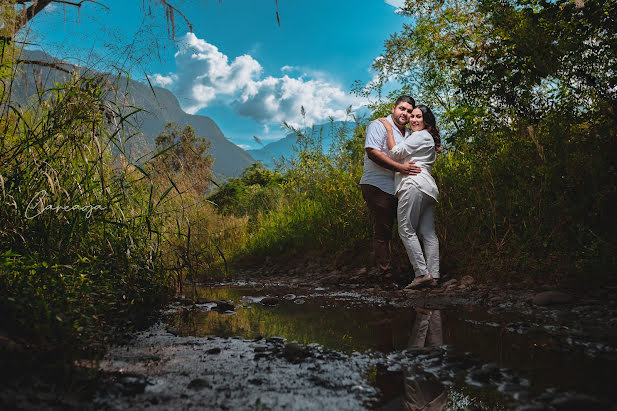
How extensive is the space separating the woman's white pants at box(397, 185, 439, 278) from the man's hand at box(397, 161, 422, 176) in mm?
202

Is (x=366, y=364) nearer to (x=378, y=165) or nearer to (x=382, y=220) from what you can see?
(x=382, y=220)

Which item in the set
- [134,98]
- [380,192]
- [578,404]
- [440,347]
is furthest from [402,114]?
[578,404]

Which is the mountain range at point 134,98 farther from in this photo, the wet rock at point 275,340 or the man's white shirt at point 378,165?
the man's white shirt at point 378,165

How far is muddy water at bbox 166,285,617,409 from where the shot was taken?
6.21 feet

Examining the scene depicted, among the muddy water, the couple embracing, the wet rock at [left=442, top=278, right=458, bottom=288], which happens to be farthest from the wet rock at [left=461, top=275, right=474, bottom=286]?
the muddy water

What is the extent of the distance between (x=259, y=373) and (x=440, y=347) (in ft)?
3.81

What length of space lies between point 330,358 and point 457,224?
4.13 m

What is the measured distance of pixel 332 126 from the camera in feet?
31.1

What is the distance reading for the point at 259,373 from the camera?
2.24 meters

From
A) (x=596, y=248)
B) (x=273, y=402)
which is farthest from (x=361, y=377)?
(x=596, y=248)

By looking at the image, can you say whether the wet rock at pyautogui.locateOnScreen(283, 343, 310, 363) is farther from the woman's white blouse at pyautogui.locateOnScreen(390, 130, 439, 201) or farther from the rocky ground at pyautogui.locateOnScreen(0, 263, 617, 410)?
the woman's white blouse at pyautogui.locateOnScreen(390, 130, 439, 201)

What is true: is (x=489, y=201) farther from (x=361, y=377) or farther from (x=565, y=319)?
(x=361, y=377)

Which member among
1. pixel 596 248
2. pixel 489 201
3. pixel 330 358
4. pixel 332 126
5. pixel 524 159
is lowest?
pixel 330 358

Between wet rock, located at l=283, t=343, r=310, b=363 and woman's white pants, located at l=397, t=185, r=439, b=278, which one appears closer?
wet rock, located at l=283, t=343, r=310, b=363
